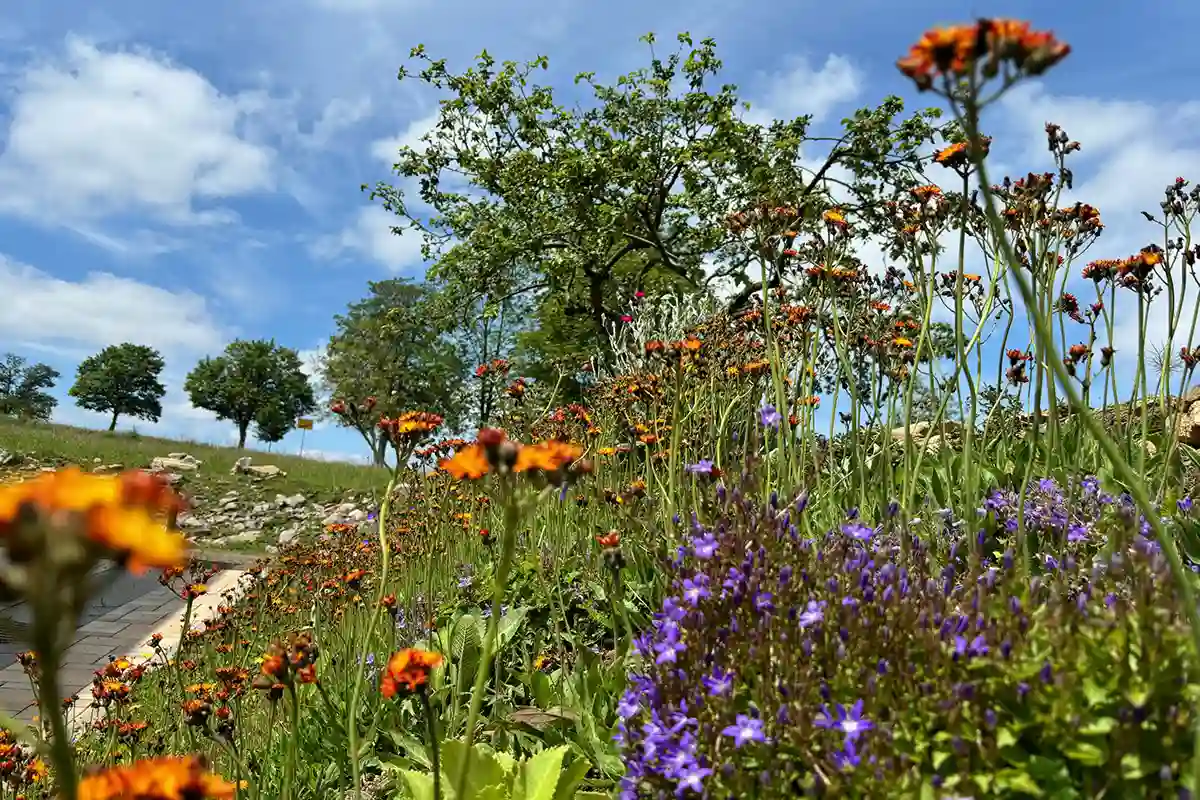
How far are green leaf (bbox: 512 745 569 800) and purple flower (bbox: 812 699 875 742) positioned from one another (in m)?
0.78

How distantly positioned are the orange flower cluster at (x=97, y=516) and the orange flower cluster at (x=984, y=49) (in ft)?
3.60

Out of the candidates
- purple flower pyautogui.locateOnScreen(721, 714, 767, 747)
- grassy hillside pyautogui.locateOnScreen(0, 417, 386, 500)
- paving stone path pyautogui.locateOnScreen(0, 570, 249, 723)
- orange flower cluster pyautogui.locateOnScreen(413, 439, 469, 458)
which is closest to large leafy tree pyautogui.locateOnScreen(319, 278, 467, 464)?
grassy hillside pyautogui.locateOnScreen(0, 417, 386, 500)

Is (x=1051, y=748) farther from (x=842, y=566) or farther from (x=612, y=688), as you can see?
(x=612, y=688)

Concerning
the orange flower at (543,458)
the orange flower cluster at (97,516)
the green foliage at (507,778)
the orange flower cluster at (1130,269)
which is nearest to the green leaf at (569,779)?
the green foliage at (507,778)

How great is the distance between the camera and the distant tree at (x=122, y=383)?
172 feet

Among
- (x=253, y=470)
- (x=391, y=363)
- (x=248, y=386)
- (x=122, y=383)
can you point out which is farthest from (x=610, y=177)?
(x=122, y=383)

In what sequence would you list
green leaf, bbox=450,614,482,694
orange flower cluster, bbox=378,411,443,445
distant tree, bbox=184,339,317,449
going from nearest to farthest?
1. orange flower cluster, bbox=378,411,443,445
2. green leaf, bbox=450,614,482,694
3. distant tree, bbox=184,339,317,449

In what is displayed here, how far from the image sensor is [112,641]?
7449 mm

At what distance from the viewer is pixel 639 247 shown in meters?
16.7

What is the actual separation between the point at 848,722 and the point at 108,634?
8407 millimetres

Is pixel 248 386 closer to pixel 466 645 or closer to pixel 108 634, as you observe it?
pixel 108 634

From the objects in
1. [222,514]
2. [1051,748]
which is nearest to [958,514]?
[1051,748]

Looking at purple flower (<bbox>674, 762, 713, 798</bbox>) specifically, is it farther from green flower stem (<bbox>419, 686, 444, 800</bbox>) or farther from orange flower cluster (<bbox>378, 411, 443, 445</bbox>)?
orange flower cluster (<bbox>378, 411, 443, 445</bbox>)

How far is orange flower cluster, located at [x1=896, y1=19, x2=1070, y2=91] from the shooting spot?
1121mm
